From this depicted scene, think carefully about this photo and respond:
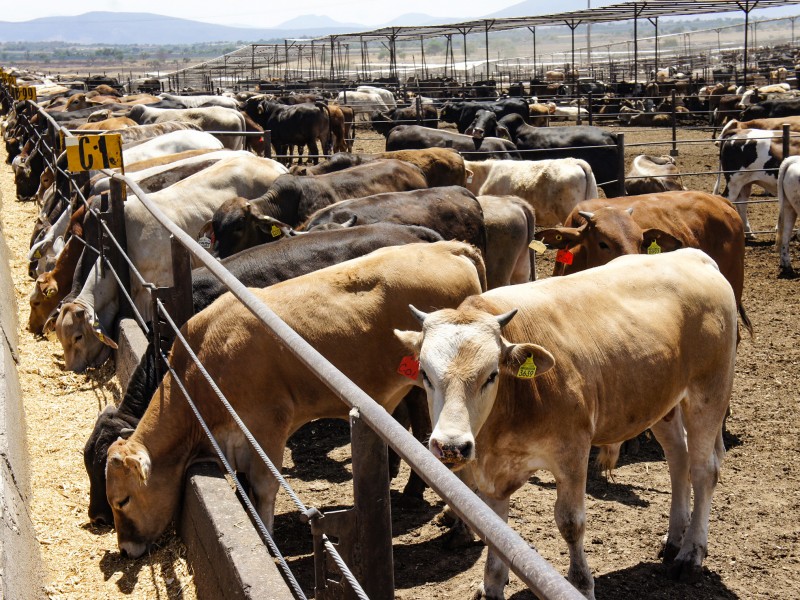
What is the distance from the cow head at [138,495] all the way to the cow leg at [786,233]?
→ 30.1 feet

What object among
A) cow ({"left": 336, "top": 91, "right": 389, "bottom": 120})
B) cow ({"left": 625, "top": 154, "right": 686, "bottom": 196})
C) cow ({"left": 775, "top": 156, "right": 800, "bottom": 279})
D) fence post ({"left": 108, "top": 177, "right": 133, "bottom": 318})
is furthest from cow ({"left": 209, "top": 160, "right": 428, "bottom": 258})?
→ cow ({"left": 336, "top": 91, "right": 389, "bottom": 120})

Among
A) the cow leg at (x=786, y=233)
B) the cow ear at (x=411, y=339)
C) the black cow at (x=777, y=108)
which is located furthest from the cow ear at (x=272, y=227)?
the black cow at (x=777, y=108)

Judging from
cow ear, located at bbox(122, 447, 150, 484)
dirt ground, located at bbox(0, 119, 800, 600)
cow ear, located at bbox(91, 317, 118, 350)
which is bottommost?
dirt ground, located at bbox(0, 119, 800, 600)

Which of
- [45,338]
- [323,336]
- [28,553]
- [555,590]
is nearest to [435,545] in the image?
[323,336]

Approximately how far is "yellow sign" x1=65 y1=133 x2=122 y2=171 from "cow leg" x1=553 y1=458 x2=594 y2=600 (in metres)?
4.11

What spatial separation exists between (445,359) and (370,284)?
4.36 feet

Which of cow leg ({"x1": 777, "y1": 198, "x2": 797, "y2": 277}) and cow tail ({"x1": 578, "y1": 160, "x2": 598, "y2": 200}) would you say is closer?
cow leg ({"x1": 777, "y1": 198, "x2": 797, "y2": 277})

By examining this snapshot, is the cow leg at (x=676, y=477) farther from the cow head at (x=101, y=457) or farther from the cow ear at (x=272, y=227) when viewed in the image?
the cow ear at (x=272, y=227)

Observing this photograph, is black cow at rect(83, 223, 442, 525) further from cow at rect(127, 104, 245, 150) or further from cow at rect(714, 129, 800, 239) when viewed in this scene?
cow at rect(127, 104, 245, 150)

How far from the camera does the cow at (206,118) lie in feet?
58.1

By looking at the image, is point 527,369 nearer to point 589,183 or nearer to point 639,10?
point 589,183

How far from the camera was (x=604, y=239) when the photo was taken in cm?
712

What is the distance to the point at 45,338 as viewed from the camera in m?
8.12

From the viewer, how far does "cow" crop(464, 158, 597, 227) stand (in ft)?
40.7
